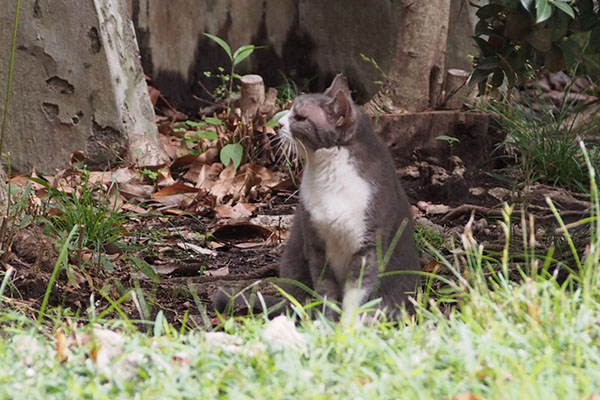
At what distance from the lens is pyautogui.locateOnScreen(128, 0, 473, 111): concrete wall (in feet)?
25.8

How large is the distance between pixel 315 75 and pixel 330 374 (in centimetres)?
643

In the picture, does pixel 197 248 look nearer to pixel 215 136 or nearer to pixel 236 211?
pixel 236 211

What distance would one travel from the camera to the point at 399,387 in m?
2.31

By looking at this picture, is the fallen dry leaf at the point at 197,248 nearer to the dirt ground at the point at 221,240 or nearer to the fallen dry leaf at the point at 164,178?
the dirt ground at the point at 221,240

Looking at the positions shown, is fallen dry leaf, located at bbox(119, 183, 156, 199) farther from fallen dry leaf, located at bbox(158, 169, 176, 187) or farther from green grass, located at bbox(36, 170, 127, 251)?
green grass, located at bbox(36, 170, 127, 251)

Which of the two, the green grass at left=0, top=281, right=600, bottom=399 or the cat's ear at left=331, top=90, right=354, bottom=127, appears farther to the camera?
the cat's ear at left=331, top=90, right=354, bottom=127

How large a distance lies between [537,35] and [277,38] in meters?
4.54

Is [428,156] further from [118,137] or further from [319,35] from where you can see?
[319,35]

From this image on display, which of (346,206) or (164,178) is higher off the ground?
(346,206)

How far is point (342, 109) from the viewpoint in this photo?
4055 millimetres

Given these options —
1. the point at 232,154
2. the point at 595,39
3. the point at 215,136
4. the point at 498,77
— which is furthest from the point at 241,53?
the point at 595,39

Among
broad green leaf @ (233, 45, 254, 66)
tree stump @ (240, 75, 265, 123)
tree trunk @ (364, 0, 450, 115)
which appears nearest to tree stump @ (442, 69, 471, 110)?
tree trunk @ (364, 0, 450, 115)

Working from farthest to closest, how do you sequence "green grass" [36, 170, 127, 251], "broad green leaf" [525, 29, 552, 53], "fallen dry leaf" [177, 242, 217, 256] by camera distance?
1. "fallen dry leaf" [177, 242, 217, 256]
2. "green grass" [36, 170, 127, 251]
3. "broad green leaf" [525, 29, 552, 53]

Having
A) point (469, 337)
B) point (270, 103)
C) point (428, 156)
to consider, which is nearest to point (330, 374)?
point (469, 337)
